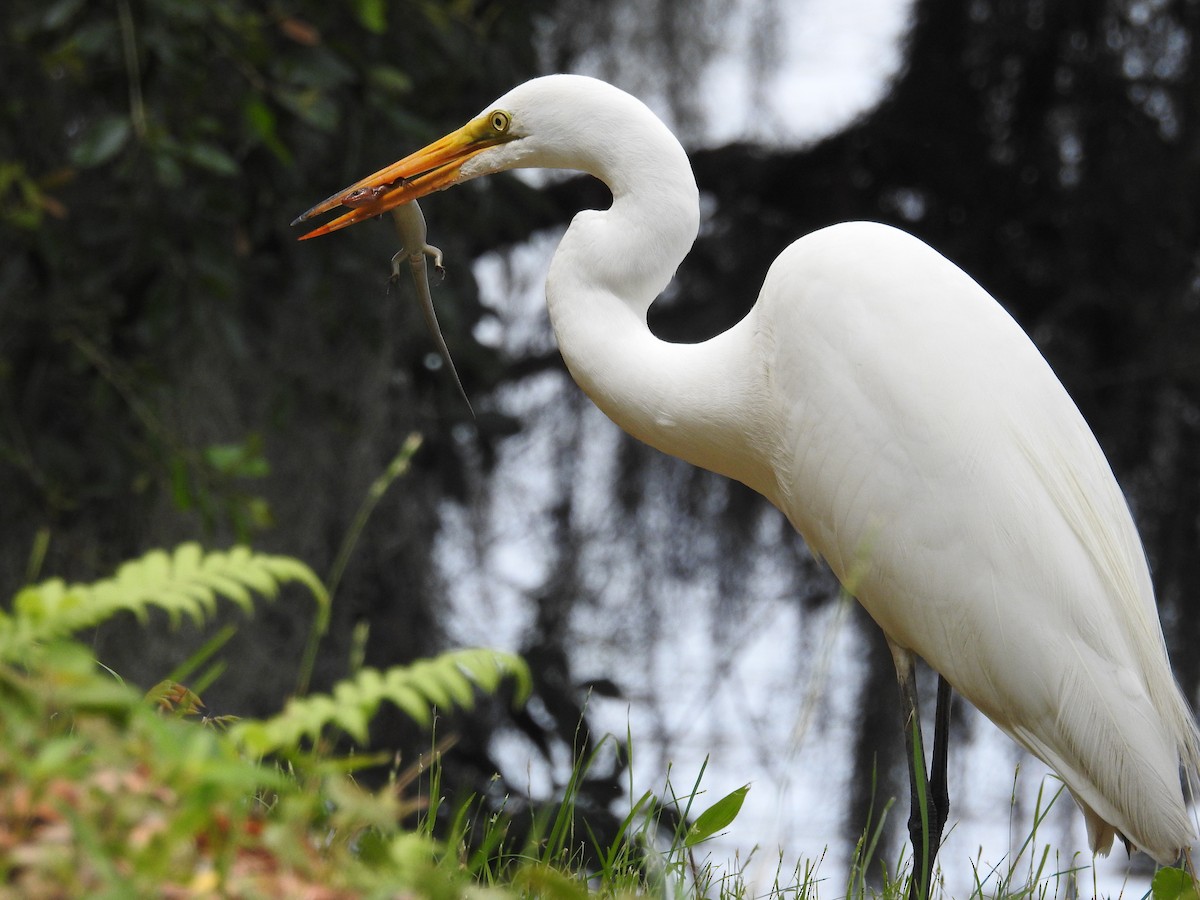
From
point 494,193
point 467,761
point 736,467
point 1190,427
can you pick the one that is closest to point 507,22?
point 494,193

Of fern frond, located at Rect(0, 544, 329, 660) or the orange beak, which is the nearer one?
fern frond, located at Rect(0, 544, 329, 660)

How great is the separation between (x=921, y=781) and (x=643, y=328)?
2.60 ft

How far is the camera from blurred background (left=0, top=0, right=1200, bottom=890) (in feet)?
8.58

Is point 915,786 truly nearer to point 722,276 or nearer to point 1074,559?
point 1074,559

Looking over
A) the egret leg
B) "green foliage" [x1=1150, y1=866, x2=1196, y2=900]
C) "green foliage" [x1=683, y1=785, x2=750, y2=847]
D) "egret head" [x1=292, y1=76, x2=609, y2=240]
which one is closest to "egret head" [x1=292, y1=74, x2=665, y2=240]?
"egret head" [x1=292, y1=76, x2=609, y2=240]

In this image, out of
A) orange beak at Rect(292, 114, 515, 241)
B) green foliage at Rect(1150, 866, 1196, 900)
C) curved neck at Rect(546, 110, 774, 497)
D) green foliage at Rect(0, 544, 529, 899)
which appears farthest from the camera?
→ orange beak at Rect(292, 114, 515, 241)

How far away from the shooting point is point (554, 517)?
4.37m

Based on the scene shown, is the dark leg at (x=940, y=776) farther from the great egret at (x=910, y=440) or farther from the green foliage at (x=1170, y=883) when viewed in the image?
the green foliage at (x=1170, y=883)

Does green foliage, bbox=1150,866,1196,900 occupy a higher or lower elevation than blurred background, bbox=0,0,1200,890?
lower

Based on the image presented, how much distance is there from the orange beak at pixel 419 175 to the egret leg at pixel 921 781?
40.8 inches

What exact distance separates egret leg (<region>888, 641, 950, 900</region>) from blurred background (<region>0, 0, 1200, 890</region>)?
0.44 feet

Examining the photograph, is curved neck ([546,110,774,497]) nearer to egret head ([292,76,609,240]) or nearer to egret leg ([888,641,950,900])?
egret head ([292,76,609,240])

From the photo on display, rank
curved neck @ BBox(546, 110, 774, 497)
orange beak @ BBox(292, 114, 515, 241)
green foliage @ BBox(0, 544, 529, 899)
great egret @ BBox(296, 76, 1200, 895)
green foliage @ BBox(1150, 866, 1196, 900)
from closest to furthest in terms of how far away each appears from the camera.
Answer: green foliage @ BBox(0, 544, 529, 899) < green foliage @ BBox(1150, 866, 1196, 900) < great egret @ BBox(296, 76, 1200, 895) < curved neck @ BBox(546, 110, 774, 497) < orange beak @ BBox(292, 114, 515, 241)

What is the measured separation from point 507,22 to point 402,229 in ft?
3.98
